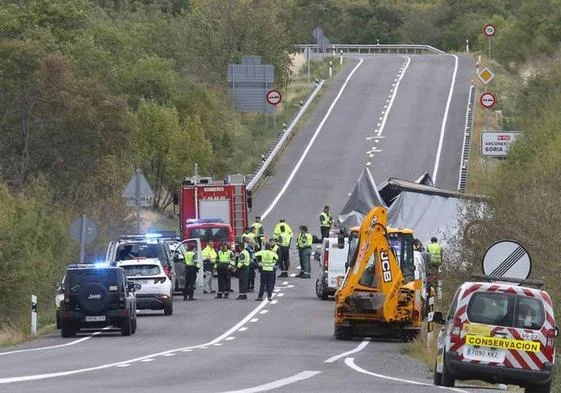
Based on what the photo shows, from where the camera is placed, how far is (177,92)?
7425 cm

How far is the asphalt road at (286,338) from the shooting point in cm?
2275

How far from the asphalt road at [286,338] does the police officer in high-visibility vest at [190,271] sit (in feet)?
1.36

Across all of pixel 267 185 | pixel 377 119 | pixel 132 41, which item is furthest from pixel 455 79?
pixel 267 185

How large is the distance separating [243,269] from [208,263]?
3117mm

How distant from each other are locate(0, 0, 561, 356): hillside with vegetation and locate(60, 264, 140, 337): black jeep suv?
118 inches

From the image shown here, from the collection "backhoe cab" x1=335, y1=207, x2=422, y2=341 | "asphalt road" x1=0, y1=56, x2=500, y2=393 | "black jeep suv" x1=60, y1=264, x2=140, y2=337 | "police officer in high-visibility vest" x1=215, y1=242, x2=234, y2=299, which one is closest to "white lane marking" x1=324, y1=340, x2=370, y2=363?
"asphalt road" x1=0, y1=56, x2=500, y2=393

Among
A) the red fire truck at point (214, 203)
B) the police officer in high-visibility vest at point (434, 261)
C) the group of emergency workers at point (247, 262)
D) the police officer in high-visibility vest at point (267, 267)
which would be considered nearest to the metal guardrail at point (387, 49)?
the red fire truck at point (214, 203)

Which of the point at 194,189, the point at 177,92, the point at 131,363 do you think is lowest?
the point at 131,363

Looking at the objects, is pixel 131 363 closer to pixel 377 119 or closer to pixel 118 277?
pixel 118 277

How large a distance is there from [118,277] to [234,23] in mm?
54179

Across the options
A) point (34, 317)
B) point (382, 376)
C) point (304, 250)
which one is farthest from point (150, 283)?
point (382, 376)

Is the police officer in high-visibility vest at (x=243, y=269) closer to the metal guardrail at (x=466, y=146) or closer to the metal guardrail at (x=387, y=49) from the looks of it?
the metal guardrail at (x=466, y=146)

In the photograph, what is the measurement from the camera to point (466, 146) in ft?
230

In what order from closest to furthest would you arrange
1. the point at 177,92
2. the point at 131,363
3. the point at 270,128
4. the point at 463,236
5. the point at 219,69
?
1. the point at 131,363
2. the point at 463,236
3. the point at 177,92
4. the point at 270,128
5. the point at 219,69
